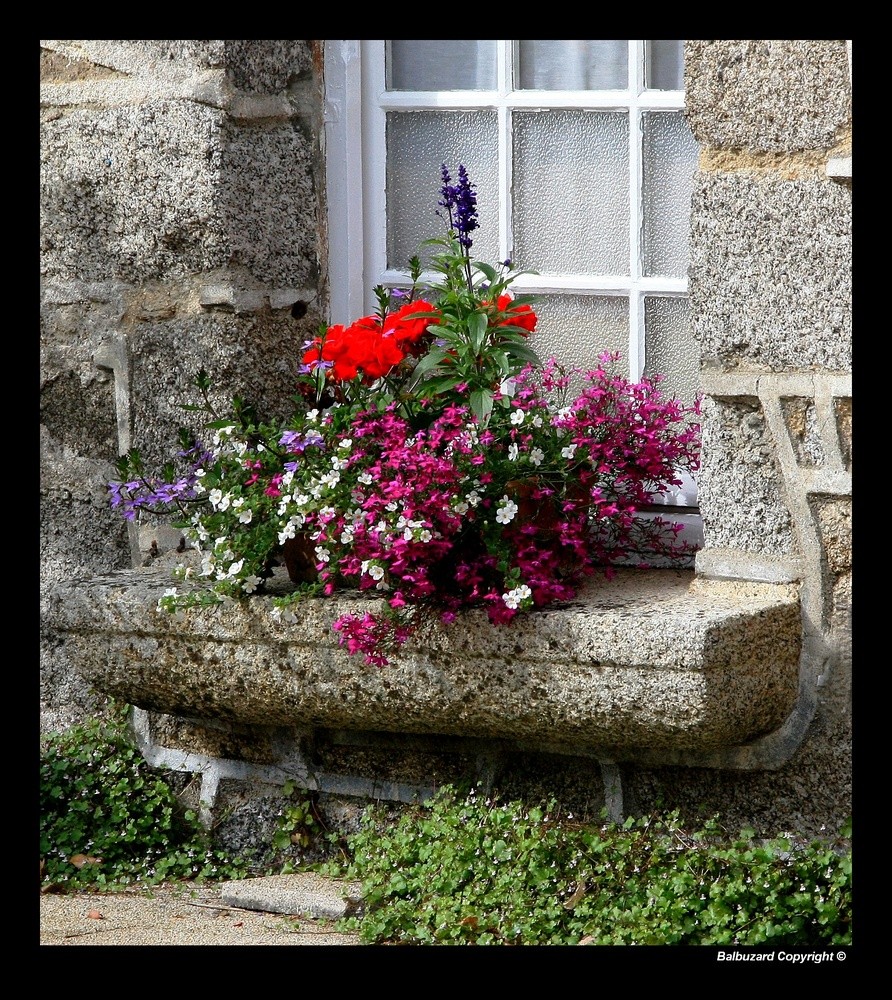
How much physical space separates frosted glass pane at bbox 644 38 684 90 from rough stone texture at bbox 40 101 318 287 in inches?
33.2

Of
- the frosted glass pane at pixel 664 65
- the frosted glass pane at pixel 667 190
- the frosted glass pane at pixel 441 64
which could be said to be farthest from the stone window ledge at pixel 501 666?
the frosted glass pane at pixel 441 64

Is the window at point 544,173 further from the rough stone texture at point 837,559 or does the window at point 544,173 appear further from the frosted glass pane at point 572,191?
the rough stone texture at point 837,559

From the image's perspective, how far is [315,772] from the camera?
11.0 ft

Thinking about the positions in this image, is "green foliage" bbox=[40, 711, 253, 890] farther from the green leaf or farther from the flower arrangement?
the green leaf

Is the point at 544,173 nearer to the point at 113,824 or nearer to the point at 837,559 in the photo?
the point at 837,559

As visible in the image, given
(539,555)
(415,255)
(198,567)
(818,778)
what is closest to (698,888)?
(818,778)

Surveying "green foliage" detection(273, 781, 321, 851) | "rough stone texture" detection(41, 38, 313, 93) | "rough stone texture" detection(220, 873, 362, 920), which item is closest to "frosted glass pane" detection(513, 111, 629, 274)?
"rough stone texture" detection(41, 38, 313, 93)

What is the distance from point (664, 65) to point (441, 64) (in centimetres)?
56

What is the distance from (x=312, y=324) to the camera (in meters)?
3.47

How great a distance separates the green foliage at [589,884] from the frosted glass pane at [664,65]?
1.68 m

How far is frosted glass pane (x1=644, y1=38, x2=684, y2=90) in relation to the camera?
3.19 metres

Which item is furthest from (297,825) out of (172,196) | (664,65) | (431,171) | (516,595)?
(664,65)

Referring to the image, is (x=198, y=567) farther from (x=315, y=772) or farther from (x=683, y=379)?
(x=683, y=379)
